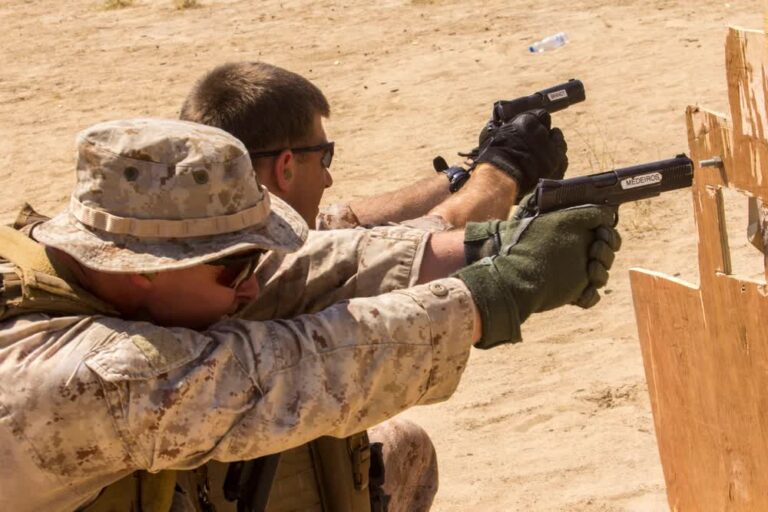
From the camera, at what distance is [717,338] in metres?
3.49

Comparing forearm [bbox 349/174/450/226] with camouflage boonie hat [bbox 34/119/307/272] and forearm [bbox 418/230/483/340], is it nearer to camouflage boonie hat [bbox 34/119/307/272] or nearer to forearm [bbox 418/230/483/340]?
forearm [bbox 418/230/483/340]

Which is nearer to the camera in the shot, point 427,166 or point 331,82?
point 427,166

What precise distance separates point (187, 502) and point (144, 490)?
18 cm

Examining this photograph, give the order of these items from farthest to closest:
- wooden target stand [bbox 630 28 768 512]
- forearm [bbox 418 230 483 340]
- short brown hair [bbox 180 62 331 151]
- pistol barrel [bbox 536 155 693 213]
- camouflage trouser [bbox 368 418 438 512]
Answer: camouflage trouser [bbox 368 418 438 512]
short brown hair [bbox 180 62 331 151]
wooden target stand [bbox 630 28 768 512]
forearm [bbox 418 230 483 340]
pistol barrel [bbox 536 155 693 213]

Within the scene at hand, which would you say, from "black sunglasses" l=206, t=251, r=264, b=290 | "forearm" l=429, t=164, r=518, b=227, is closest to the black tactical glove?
"forearm" l=429, t=164, r=518, b=227

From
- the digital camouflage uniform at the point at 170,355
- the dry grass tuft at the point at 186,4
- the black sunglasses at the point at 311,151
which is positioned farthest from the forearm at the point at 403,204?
the dry grass tuft at the point at 186,4

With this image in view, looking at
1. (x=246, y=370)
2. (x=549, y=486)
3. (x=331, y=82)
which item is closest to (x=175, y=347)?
(x=246, y=370)

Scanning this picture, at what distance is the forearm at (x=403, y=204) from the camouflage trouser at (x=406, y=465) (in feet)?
2.29

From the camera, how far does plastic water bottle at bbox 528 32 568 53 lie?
10.4 meters

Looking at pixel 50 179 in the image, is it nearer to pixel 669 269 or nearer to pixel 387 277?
pixel 669 269

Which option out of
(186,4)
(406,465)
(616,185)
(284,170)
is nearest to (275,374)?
(616,185)

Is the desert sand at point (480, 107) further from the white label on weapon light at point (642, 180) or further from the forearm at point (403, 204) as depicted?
the white label on weapon light at point (642, 180)

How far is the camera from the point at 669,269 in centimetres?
643

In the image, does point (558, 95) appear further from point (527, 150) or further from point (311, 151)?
point (311, 151)
